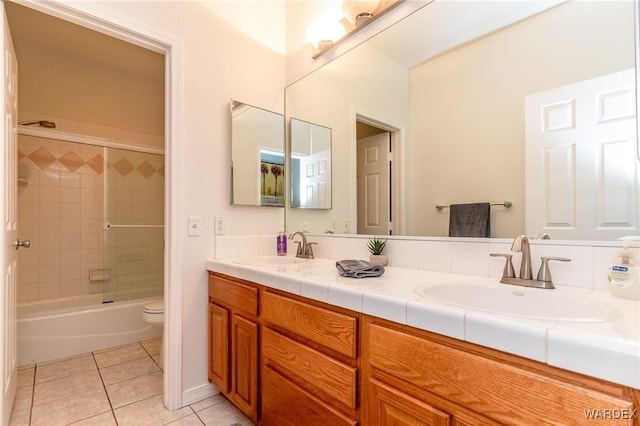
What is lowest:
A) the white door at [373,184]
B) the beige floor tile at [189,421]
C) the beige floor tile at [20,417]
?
the beige floor tile at [189,421]

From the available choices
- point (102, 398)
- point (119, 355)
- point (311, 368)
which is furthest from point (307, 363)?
point (119, 355)

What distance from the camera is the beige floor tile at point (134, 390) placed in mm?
1746

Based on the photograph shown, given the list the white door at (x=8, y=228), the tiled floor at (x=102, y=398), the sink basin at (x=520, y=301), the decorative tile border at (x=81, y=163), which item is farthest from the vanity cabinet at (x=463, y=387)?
the decorative tile border at (x=81, y=163)

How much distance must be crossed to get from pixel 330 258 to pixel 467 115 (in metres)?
1.05

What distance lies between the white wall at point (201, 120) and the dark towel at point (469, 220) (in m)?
1.22

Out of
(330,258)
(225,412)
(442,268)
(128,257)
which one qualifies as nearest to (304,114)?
(330,258)

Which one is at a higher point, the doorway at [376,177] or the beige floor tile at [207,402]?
the doorway at [376,177]

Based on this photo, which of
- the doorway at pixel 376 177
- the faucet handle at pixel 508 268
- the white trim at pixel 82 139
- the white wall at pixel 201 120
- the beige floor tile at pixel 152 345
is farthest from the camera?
the white trim at pixel 82 139

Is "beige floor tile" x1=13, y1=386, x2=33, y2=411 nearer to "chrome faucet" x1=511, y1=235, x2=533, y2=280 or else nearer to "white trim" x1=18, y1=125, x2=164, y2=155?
"white trim" x1=18, y1=125, x2=164, y2=155

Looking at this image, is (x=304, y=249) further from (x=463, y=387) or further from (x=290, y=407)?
(x=463, y=387)

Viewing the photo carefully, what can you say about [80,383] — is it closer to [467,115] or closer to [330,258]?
[330,258]

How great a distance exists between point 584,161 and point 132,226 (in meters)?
3.53

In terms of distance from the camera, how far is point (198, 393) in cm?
174

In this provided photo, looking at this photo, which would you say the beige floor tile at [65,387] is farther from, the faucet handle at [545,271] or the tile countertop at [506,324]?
the faucet handle at [545,271]
